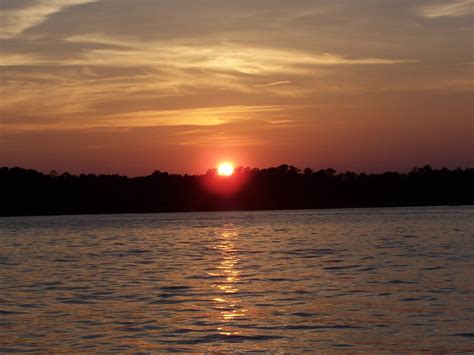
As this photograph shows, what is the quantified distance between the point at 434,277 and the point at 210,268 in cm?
1380

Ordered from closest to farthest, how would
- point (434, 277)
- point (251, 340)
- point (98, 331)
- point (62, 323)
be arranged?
1. point (251, 340)
2. point (98, 331)
3. point (62, 323)
4. point (434, 277)

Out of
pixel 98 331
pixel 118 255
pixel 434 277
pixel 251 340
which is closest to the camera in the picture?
pixel 251 340

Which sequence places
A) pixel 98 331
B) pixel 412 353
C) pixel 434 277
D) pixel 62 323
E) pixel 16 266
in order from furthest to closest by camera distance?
pixel 16 266, pixel 434 277, pixel 62 323, pixel 98 331, pixel 412 353

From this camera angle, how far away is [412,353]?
20797mm

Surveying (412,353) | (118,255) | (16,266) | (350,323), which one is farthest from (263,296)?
(118,255)

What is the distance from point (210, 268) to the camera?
46.8m

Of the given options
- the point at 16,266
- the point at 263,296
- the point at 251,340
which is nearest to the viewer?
the point at 251,340

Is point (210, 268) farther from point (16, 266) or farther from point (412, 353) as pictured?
point (412, 353)

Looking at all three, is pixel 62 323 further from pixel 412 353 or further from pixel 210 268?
pixel 210 268

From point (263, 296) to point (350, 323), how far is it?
7.21 meters

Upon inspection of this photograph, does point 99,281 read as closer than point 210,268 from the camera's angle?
Yes

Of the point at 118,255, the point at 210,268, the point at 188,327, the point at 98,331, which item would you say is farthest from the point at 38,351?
the point at 118,255

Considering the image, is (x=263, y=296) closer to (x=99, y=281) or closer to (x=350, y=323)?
(x=350, y=323)

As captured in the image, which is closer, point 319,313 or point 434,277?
point 319,313
